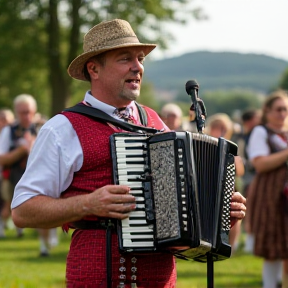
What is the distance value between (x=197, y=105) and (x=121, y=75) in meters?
0.41

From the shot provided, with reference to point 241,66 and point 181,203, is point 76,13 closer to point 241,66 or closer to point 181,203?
point 181,203

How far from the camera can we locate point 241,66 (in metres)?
147

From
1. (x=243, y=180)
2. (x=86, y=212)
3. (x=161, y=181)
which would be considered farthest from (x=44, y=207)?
(x=243, y=180)

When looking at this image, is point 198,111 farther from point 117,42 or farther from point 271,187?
point 271,187

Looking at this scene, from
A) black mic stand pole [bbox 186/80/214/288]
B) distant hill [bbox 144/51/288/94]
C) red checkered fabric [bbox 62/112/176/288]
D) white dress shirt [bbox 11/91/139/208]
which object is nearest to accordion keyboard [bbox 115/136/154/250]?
red checkered fabric [bbox 62/112/176/288]

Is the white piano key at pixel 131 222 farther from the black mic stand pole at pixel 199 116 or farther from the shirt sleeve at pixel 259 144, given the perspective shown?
the shirt sleeve at pixel 259 144

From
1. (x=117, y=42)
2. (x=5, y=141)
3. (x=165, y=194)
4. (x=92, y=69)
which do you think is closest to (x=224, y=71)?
(x=5, y=141)

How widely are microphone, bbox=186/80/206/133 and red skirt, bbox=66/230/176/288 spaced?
68 cm

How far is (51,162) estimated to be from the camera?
5.00 metres

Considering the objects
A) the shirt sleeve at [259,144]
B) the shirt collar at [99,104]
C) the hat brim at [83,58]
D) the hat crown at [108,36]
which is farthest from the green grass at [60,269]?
the hat crown at [108,36]

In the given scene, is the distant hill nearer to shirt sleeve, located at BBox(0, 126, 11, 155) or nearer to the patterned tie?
shirt sleeve, located at BBox(0, 126, 11, 155)

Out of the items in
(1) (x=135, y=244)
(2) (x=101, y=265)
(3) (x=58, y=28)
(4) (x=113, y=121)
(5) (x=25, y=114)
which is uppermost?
(3) (x=58, y=28)

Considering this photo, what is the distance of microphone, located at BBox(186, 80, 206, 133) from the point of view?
5145 mm

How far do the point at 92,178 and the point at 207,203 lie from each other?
0.58m
